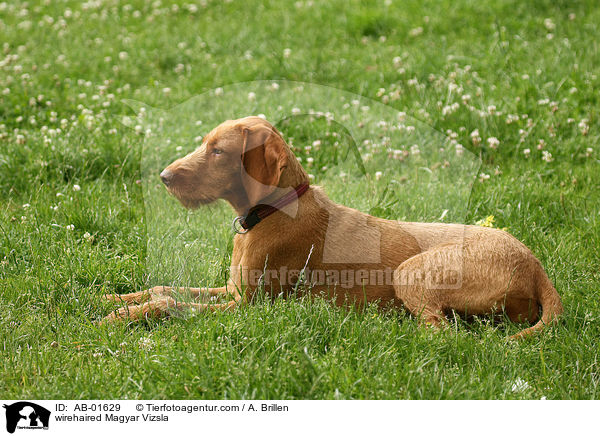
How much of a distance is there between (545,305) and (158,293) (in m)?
2.48

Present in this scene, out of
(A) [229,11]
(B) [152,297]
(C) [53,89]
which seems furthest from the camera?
(A) [229,11]

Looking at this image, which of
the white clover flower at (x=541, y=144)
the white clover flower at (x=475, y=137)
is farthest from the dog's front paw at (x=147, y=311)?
the white clover flower at (x=541, y=144)

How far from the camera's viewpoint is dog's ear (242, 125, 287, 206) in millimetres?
4035

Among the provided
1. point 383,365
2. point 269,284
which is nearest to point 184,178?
point 269,284

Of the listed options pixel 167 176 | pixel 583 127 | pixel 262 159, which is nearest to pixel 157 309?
→ pixel 167 176

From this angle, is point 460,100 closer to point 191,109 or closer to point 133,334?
point 191,109

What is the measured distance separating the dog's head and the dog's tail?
5.26 feet

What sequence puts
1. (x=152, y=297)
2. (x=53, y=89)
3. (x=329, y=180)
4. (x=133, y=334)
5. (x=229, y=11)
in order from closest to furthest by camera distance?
(x=133, y=334) → (x=152, y=297) → (x=329, y=180) → (x=53, y=89) → (x=229, y=11)

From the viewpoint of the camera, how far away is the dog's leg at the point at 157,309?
13.9 ft

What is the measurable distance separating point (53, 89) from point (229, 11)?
3.60 metres

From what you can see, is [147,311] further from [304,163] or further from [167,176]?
[304,163]

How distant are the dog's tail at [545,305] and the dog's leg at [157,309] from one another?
1751mm

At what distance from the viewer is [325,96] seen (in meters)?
6.41

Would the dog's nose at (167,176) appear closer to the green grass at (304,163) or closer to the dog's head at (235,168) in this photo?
the dog's head at (235,168)
